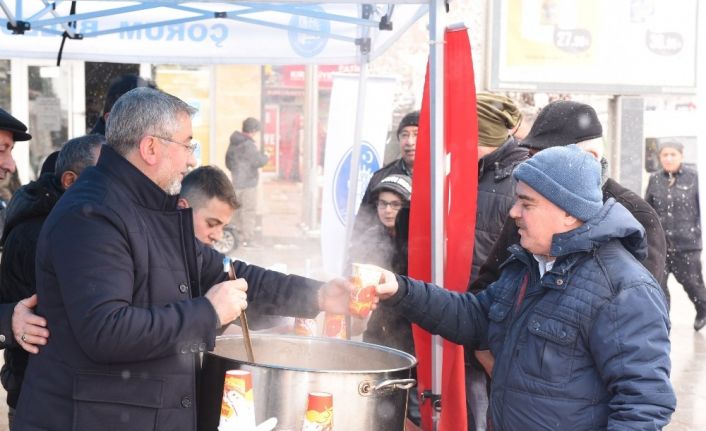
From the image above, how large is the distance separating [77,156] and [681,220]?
7642 millimetres

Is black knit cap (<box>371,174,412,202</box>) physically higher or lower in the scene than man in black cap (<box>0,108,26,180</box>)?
lower

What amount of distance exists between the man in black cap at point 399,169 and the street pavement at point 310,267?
0.45 metres

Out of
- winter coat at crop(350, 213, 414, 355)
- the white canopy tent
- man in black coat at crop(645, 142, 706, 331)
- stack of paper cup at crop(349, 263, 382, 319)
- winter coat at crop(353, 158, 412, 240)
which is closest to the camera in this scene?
stack of paper cup at crop(349, 263, 382, 319)

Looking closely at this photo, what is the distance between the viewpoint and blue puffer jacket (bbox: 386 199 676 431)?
2.56 m

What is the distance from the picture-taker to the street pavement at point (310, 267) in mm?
6727

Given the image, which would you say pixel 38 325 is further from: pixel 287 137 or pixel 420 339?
pixel 287 137

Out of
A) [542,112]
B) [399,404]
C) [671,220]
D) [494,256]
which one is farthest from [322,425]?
[671,220]

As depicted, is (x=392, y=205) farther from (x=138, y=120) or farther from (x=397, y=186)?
(x=138, y=120)

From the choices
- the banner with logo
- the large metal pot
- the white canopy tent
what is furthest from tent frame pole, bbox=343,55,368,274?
the large metal pot

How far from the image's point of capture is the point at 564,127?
360cm

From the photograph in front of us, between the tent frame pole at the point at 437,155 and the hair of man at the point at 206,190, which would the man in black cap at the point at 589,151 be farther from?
the hair of man at the point at 206,190

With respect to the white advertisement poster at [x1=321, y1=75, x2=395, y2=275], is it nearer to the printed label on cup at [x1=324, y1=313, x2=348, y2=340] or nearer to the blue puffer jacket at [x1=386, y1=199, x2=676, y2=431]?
the printed label on cup at [x1=324, y1=313, x2=348, y2=340]

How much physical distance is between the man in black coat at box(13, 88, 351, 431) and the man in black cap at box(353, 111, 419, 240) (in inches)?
113

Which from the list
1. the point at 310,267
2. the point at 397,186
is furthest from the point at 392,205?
the point at 310,267
